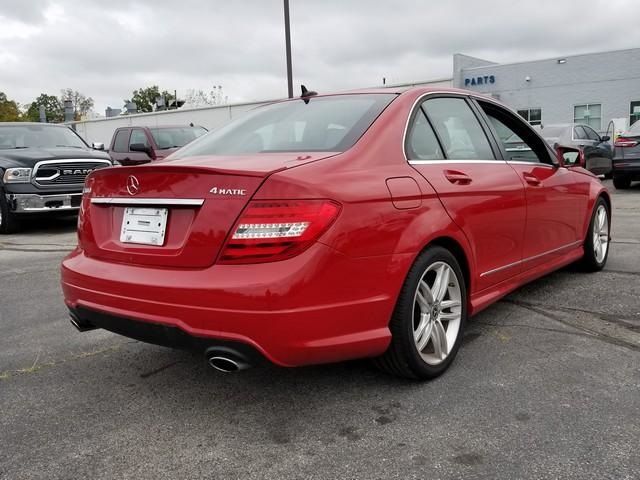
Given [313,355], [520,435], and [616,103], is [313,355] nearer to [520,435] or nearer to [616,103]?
[520,435]

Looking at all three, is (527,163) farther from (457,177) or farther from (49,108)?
(49,108)

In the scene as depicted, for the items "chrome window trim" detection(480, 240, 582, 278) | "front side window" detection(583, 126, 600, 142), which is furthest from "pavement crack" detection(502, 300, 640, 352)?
"front side window" detection(583, 126, 600, 142)

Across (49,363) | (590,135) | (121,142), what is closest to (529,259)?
(49,363)

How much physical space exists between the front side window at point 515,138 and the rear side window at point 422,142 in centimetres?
83

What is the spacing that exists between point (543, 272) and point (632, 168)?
9.77m

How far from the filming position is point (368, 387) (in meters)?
3.06

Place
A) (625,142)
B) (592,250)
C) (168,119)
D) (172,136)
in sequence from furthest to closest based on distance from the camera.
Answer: (168,119), (172,136), (625,142), (592,250)

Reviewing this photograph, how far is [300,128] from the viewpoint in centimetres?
328

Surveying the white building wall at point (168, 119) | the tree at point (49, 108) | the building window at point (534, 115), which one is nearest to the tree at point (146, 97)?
the tree at point (49, 108)

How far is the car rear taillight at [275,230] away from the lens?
8.04ft

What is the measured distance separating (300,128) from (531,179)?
174 centimetres

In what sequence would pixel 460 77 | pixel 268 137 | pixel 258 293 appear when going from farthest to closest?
1. pixel 460 77
2. pixel 268 137
3. pixel 258 293

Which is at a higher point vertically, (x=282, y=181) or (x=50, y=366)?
(x=282, y=181)

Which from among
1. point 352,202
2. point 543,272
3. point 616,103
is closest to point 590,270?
point 543,272
